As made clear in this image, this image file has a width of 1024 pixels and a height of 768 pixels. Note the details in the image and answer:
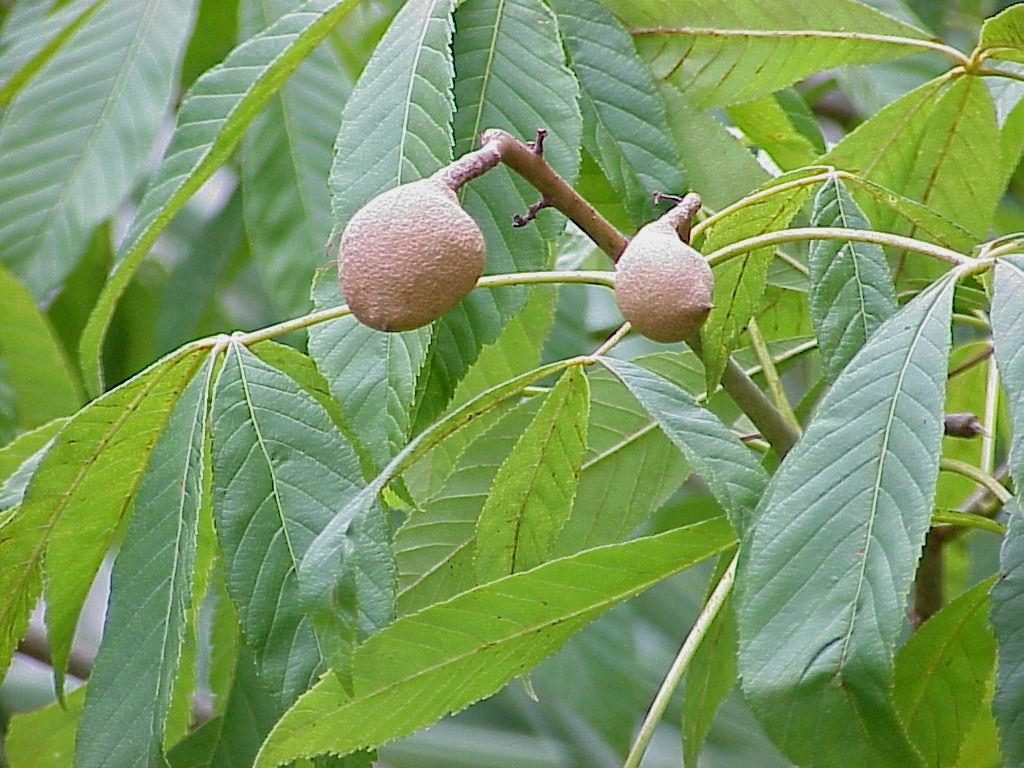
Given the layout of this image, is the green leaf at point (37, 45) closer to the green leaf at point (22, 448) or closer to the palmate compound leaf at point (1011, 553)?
the green leaf at point (22, 448)

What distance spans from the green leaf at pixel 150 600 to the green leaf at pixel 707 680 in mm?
247

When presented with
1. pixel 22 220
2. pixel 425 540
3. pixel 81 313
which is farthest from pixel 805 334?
pixel 81 313

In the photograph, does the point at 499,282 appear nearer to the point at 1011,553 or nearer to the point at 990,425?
the point at 1011,553

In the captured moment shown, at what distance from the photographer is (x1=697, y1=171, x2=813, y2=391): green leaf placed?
575mm

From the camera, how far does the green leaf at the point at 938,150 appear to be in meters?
0.68

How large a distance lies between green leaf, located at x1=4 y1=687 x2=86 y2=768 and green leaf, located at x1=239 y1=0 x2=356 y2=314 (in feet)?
0.91

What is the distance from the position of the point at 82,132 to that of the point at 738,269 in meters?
0.51

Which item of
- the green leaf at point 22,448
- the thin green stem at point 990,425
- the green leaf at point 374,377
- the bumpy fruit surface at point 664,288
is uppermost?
the bumpy fruit surface at point 664,288

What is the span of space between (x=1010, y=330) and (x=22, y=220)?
671 mm

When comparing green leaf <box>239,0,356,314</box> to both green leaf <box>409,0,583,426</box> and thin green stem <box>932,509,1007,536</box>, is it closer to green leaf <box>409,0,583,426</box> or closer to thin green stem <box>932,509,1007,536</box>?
green leaf <box>409,0,583,426</box>

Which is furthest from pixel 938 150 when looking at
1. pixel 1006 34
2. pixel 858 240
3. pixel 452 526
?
pixel 452 526

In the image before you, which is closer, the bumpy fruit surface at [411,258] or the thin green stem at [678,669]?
the bumpy fruit surface at [411,258]

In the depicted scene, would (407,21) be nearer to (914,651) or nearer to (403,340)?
(403,340)

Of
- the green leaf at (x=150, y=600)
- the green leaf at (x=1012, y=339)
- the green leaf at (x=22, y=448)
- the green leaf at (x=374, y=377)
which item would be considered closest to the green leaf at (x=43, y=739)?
the green leaf at (x=22, y=448)
